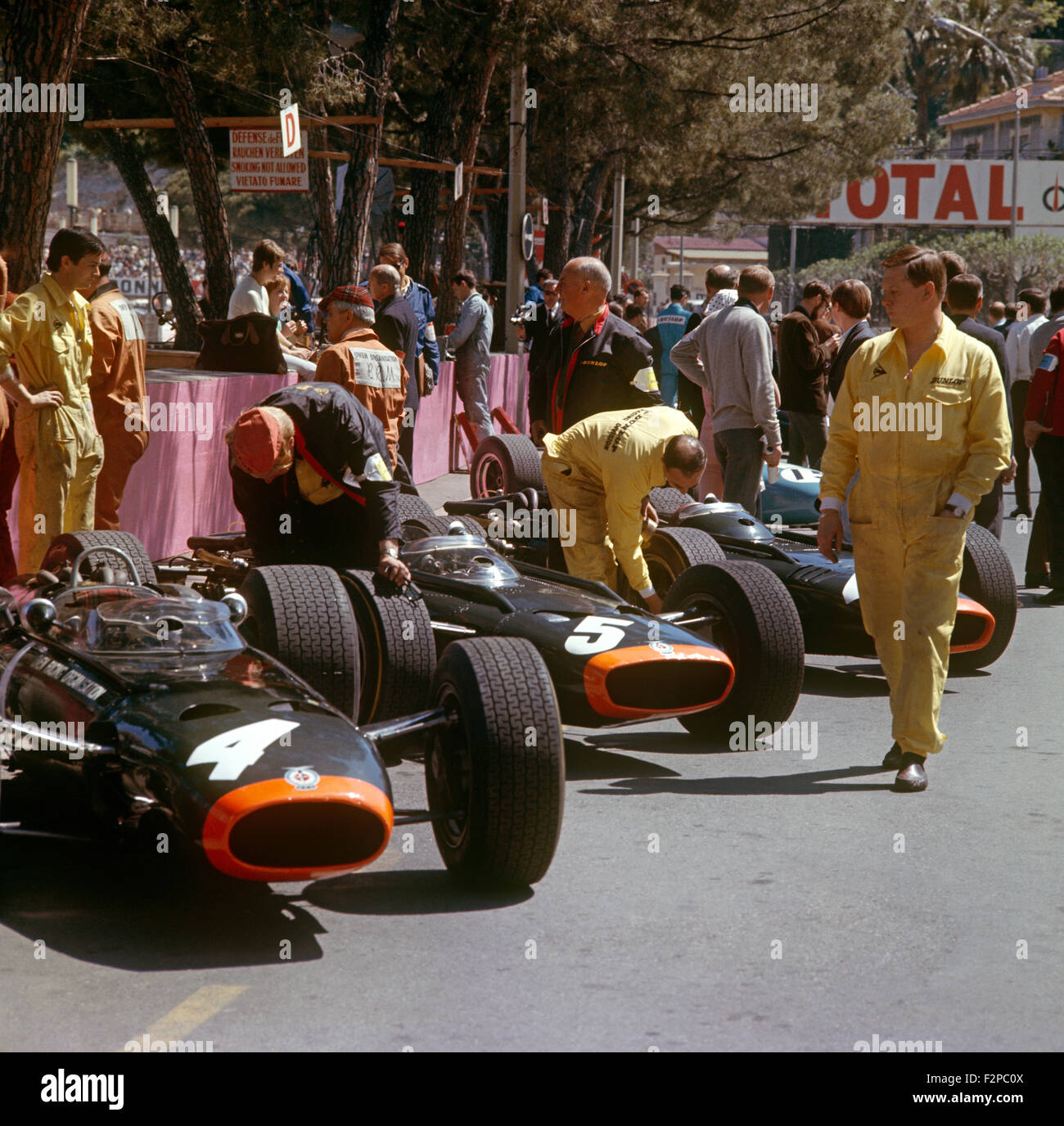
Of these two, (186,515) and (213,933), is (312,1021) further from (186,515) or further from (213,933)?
(186,515)

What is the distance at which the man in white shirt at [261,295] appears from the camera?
41.4 feet

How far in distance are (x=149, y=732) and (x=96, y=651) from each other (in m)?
0.67

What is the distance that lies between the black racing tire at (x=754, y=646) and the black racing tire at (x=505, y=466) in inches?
178

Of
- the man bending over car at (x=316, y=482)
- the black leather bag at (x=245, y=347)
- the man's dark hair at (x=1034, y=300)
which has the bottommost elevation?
the man bending over car at (x=316, y=482)

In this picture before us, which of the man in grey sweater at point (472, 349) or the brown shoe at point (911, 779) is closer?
the brown shoe at point (911, 779)

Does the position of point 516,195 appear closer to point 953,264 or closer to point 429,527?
point 953,264

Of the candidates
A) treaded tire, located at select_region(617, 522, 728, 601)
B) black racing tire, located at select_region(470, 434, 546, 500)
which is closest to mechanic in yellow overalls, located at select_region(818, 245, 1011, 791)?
treaded tire, located at select_region(617, 522, 728, 601)

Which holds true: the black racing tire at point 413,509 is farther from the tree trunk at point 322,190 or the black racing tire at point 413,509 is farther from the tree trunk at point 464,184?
the tree trunk at point 322,190

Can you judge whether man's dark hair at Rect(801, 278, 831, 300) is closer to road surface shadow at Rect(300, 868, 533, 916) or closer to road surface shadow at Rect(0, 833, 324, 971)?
road surface shadow at Rect(300, 868, 533, 916)

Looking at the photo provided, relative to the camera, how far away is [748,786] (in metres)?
6.45

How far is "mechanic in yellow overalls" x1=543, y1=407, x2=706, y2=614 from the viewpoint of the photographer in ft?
24.6

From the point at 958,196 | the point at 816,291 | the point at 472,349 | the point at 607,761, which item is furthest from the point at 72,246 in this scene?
the point at 958,196

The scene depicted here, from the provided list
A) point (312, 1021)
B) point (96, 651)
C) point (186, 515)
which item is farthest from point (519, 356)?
point (312, 1021)
